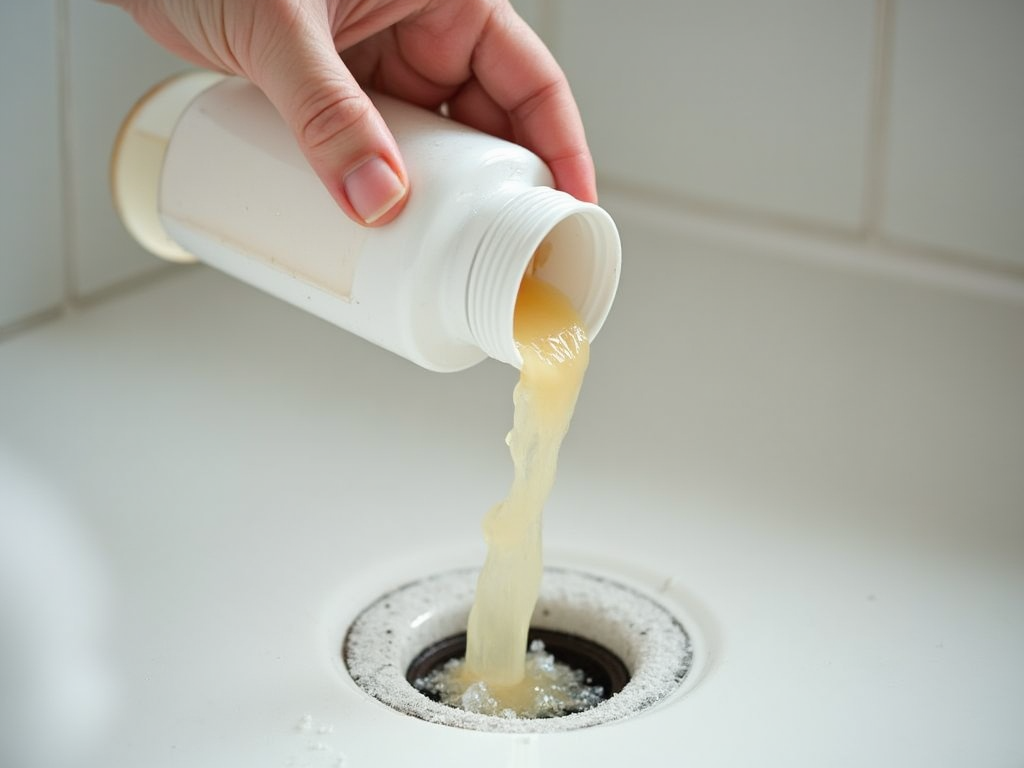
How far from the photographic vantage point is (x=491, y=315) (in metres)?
0.55

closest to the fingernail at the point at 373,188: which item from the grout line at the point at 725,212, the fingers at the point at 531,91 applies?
the fingers at the point at 531,91

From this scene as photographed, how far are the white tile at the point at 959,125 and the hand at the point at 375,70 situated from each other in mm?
260

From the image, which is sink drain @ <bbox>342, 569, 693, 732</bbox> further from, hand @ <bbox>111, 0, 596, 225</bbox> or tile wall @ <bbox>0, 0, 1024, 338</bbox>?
tile wall @ <bbox>0, 0, 1024, 338</bbox>

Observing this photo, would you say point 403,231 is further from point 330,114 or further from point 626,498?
point 626,498

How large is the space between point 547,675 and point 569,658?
2 centimetres

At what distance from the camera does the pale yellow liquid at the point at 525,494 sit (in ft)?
1.90

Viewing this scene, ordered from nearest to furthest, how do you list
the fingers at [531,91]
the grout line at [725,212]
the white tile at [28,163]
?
the fingers at [531,91] < the white tile at [28,163] < the grout line at [725,212]

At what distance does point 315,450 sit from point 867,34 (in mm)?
410

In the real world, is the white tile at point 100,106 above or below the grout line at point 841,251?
below

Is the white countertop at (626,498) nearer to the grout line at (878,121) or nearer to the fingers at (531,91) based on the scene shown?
the grout line at (878,121)

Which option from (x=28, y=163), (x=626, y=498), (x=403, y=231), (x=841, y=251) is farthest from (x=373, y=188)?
(x=841, y=251)

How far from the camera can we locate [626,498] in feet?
2.37

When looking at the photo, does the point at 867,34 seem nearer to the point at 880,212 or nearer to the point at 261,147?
the point at 880,212

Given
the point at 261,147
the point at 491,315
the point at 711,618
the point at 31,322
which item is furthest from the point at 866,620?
the point at 31,322
